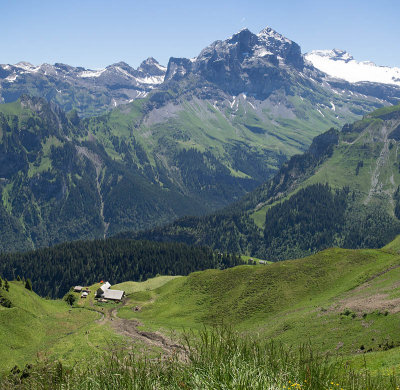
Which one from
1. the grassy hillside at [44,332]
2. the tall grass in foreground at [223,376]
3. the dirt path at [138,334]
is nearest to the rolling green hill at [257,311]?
the grassy hillside at [44,332]

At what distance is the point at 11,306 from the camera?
3765 inches

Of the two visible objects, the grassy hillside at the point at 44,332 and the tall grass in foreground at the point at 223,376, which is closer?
the tall grass in foreground at the point at 223,376

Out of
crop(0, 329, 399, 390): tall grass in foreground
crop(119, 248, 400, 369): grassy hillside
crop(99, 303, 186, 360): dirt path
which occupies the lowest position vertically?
crop(99, 303, 186, 360): dirt path

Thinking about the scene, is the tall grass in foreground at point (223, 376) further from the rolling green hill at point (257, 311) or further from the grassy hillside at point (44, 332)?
the grassy hillside at point (44, 332)

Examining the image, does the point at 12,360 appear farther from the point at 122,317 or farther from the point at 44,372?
the point at 44,372

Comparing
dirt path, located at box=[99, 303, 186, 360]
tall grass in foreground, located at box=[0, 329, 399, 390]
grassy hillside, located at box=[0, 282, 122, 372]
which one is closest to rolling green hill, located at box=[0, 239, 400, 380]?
grassy hillside, located at box=[0, 282, 122, 372]

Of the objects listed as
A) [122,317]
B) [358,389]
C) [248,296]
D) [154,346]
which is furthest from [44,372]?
[122,317]

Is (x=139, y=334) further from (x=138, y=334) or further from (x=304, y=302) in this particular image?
(x=304, y=302)

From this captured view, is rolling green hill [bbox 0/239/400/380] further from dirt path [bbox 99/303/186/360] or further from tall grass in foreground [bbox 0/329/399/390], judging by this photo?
tall grass in foreground [bbox 0/329/399/390]

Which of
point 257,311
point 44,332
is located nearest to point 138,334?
point 44,332

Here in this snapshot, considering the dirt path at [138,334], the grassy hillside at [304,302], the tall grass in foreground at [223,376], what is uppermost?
the tall grass in foreground at [223,376]

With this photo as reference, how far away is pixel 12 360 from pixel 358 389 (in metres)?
76.1

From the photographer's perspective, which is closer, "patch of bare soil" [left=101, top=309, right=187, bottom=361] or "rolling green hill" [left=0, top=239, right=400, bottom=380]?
"rolling green hill" [left=0, top=239, right=400, bottom=380]

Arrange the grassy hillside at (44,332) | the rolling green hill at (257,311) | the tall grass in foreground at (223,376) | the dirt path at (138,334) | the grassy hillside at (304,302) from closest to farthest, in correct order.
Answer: the tall grass in foreground at (223,376) < the grassy hillside at (304,302) < the rolling green hill at (257,311) < the grassy hillside at (44,332) < the dirt path at (138,334)
